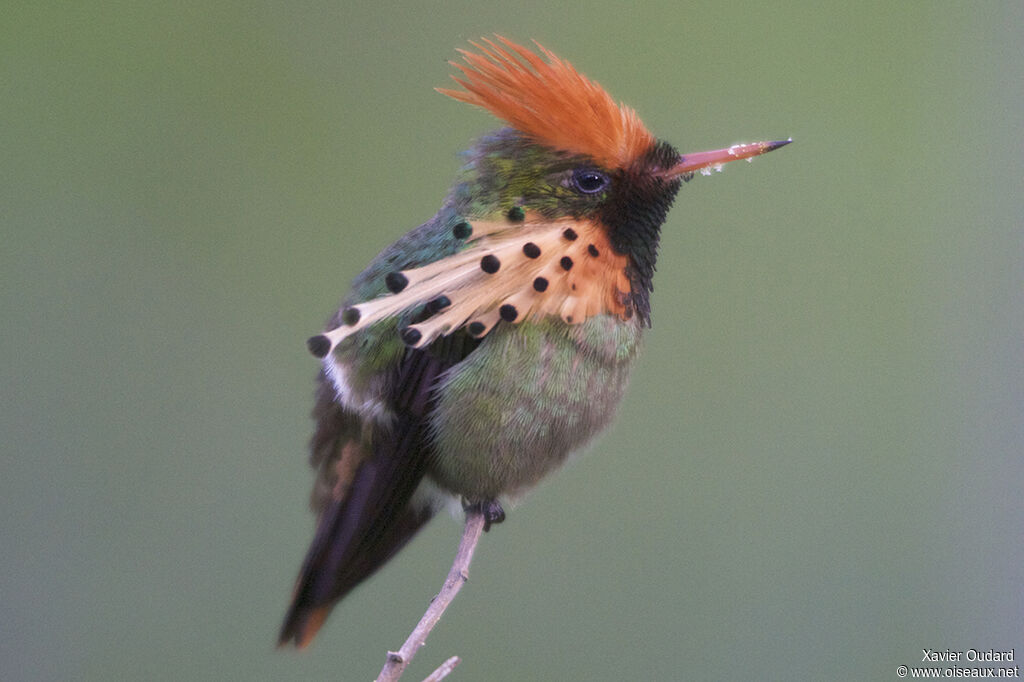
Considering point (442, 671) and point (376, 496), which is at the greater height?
point (376, 496)

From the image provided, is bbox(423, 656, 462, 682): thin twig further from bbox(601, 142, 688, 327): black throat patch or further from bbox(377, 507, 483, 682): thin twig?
bbox(601, 142, 688, 327): black throat patch

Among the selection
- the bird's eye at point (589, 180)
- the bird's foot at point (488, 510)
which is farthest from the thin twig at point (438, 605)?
the bird's eye at point (589, 180)

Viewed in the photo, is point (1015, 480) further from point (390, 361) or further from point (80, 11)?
point (80, 11)

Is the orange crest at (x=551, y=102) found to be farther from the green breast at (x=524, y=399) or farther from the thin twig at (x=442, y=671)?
the thin twig at (x=442, y=671)

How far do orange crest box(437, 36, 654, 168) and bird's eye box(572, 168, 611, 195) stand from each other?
0.01 m

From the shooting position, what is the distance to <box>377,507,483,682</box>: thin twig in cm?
92

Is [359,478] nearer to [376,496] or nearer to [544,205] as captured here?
[376,496]

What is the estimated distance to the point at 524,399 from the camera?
3.34ft

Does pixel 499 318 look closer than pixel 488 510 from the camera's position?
Yes

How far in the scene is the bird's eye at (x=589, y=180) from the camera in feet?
3.20

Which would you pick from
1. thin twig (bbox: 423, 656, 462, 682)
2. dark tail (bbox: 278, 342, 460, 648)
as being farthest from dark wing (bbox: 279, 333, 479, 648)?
thin twig (bbox: 423, 656, 462, 682)

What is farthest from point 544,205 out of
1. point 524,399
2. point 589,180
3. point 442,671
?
point 442,671

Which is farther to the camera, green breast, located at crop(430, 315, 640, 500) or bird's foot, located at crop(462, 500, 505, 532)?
bird's foot, located at crop(462, 500, 505, 532)

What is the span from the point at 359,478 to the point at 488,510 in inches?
6.8
